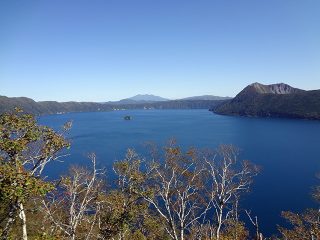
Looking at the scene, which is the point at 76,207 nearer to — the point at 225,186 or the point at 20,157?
the point at 225,186

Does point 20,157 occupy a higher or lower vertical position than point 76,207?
higher

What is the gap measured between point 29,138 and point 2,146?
66.6 inches

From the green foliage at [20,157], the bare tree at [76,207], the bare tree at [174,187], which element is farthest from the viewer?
the bare tree at [174,187]

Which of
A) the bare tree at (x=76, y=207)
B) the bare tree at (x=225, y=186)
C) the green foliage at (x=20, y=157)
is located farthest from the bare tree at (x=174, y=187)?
the green foliage at (x=20, y=157)

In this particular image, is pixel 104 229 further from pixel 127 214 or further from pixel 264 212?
pixel 264 212

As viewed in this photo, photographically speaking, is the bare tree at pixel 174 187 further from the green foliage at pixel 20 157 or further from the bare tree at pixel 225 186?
the green foliage at pixel 20 157

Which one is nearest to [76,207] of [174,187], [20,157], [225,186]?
[174,187]

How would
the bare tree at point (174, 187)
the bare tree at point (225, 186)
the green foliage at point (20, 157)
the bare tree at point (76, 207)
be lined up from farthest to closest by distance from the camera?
1. the bare tree at point (225, 186)
2. the bare tree at point (174, 187)
3. the bare tree at point (76, 207)
4. the green foliage at point (20, 157)

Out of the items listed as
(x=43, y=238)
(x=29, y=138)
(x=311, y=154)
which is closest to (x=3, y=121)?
(x=29, y=138)

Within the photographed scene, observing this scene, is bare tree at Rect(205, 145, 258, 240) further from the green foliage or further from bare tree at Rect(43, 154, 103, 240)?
the green foliage

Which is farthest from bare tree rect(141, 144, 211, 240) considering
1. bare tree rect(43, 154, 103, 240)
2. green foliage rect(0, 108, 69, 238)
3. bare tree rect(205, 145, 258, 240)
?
green foliage rect(0, 108, 69, 238)

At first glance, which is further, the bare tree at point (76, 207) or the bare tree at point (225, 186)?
the bare tree at point (225, 186)

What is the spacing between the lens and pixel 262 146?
5576 inches

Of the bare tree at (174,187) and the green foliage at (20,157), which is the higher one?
the green foliage at (20,157)
